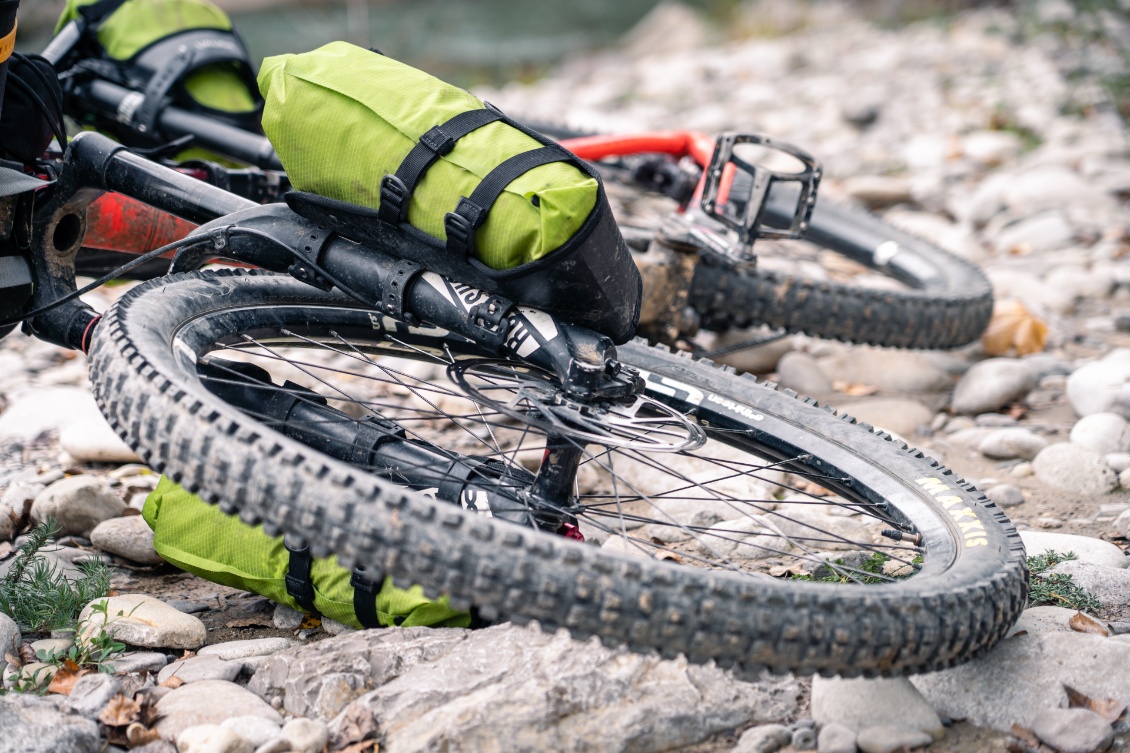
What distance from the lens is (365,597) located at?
2.22m

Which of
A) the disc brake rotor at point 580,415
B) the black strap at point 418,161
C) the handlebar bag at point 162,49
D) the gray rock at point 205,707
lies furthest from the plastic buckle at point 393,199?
the handlebar bag at point 162,49

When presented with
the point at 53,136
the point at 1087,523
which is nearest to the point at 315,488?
the point at 53,136

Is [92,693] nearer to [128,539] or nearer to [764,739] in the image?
[128,539]

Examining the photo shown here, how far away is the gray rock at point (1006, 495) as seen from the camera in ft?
9.71

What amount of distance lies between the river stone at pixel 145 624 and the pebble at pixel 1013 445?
7.57ft

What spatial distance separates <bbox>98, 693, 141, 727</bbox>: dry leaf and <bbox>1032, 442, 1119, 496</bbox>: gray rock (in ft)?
7.95

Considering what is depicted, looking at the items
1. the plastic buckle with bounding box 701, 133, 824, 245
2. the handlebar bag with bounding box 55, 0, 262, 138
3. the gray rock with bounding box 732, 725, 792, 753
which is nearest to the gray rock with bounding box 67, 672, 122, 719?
the gray rock with bounding box 732, 725, 792, 753

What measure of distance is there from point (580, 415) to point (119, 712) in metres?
0.98

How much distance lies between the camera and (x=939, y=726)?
6.32ft

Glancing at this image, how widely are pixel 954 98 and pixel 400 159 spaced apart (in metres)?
6.61

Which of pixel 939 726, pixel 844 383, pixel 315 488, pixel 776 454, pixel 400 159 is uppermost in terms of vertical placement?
pixel 400 159

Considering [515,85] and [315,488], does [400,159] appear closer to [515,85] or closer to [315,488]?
[315,488]

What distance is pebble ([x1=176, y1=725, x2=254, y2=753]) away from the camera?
1818 millimetres

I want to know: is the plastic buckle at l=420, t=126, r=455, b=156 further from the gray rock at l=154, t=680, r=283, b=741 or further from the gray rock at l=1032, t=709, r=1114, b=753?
the gray rock at l=1032, t=709, r=1114, b=753
